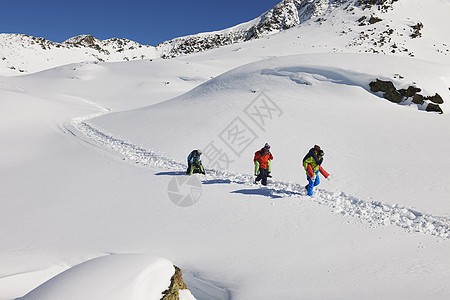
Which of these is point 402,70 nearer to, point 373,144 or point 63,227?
point 373,144

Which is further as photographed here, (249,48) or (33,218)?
(249,48)

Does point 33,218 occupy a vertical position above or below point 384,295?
above

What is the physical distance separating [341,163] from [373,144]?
8.86 feet

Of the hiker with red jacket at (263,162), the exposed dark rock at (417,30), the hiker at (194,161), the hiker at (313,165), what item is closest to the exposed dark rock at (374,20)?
the exposed dark rock at (417,30)

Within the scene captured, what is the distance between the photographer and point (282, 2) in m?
149

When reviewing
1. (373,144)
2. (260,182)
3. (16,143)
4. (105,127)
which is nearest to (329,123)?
(373,144)

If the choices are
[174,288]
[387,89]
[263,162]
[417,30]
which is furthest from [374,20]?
[174,288]

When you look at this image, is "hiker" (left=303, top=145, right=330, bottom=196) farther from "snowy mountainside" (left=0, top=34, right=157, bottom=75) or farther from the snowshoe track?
"snowy mountainside" (left=0, top=34, right=157, bottom=75)

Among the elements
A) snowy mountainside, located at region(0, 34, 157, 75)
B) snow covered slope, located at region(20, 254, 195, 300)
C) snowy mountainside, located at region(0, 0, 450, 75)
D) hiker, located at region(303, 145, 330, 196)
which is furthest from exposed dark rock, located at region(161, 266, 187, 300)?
snowy mountainside, located at region(0, 34, 157, 75)

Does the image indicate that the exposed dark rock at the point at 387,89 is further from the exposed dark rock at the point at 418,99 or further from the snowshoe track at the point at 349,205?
the snowshoe track at the point at 349,205

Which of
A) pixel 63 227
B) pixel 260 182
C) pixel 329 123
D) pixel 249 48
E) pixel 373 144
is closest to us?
pixel 63 227

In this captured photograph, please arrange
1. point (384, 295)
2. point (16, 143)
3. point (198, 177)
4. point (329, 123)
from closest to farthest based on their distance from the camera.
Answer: point (384, 295), point (198, 177), point (329, 123), point (16, 143)

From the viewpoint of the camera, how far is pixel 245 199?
8.02 m

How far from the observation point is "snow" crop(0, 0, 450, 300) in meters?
4.43
